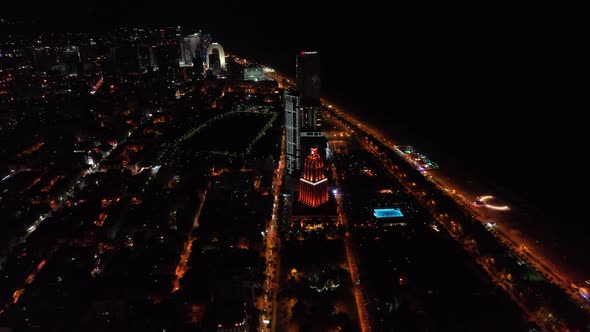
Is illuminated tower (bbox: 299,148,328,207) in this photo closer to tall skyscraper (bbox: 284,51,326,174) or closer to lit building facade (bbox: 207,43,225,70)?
tall skyscraper (bbox: 284,51,326,174)

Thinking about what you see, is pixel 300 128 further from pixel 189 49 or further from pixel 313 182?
pixel 189 49

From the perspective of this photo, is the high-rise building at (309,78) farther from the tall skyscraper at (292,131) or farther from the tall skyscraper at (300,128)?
the tall skyscraper at (292,131)

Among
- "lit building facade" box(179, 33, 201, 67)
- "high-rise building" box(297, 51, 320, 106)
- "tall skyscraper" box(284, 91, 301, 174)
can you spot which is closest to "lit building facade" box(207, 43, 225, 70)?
"lit building facade" box(179, 33, 201, 67)

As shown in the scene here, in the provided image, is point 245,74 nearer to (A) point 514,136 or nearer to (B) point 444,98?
(B) point 444,98

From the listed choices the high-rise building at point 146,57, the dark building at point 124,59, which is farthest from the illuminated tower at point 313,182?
the high-rise building at point 146,57

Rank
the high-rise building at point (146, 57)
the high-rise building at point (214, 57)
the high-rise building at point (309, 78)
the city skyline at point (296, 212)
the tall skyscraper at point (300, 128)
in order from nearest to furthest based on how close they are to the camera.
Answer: the city skyline at point (296, 212) → the tall skyscraper at point (300, 128) → the high-rise building at point (309, 78) → the high-rise building at point (146, 57) → the high-rise building at point (214, 57)

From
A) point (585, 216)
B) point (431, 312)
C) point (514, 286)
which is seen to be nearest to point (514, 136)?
point (585, 216)
